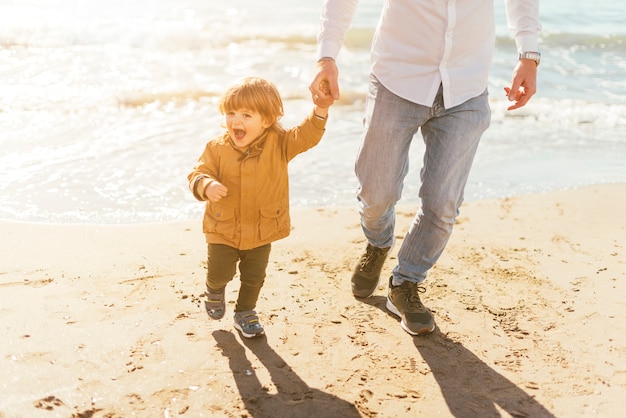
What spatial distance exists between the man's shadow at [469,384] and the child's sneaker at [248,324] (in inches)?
29.7

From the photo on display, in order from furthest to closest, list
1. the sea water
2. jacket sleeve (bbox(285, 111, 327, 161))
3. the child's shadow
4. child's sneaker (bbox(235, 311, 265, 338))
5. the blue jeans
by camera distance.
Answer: the sea water → child's sneaker (bbox(235, 311, 265, 338)) → the blue jeans → jacket sleeve (bbox(285, 111, 327, 161)) → the child's shadow

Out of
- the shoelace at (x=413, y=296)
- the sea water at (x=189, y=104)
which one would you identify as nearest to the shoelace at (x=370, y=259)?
the shoelace at (x=413, y=296)

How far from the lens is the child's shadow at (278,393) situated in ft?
10.2

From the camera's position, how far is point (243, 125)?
335 centimetres

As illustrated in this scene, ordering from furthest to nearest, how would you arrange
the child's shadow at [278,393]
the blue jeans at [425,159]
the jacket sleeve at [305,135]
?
the blue jeans at [425,159], the jacket sleeve at [305,135], the child's shadow at [278,393]

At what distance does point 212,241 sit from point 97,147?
3.53 metres

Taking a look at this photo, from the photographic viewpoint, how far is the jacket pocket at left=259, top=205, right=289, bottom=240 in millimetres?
3459

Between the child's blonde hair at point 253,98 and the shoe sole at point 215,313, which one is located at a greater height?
the child's blonde hair at point 253,98

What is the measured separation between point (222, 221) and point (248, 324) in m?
0.54

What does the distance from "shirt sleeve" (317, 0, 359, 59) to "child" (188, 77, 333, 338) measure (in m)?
0.32

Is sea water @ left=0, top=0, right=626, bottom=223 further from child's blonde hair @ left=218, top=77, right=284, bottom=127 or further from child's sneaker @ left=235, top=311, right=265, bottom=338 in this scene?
child's blonde hair @ left=218, top=77, right=284, bottom=127

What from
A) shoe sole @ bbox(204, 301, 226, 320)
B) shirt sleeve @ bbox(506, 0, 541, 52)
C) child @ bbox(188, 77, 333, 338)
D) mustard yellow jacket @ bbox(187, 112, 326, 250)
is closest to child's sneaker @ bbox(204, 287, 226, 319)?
shoe sole @ bbox(204, 301, 226, 320)

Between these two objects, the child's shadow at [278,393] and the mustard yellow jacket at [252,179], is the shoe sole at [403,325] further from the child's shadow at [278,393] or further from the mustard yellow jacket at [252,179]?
the mustard yellow jacket at [252,179]

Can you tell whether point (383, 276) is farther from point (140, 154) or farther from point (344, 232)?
point (140, 154)
